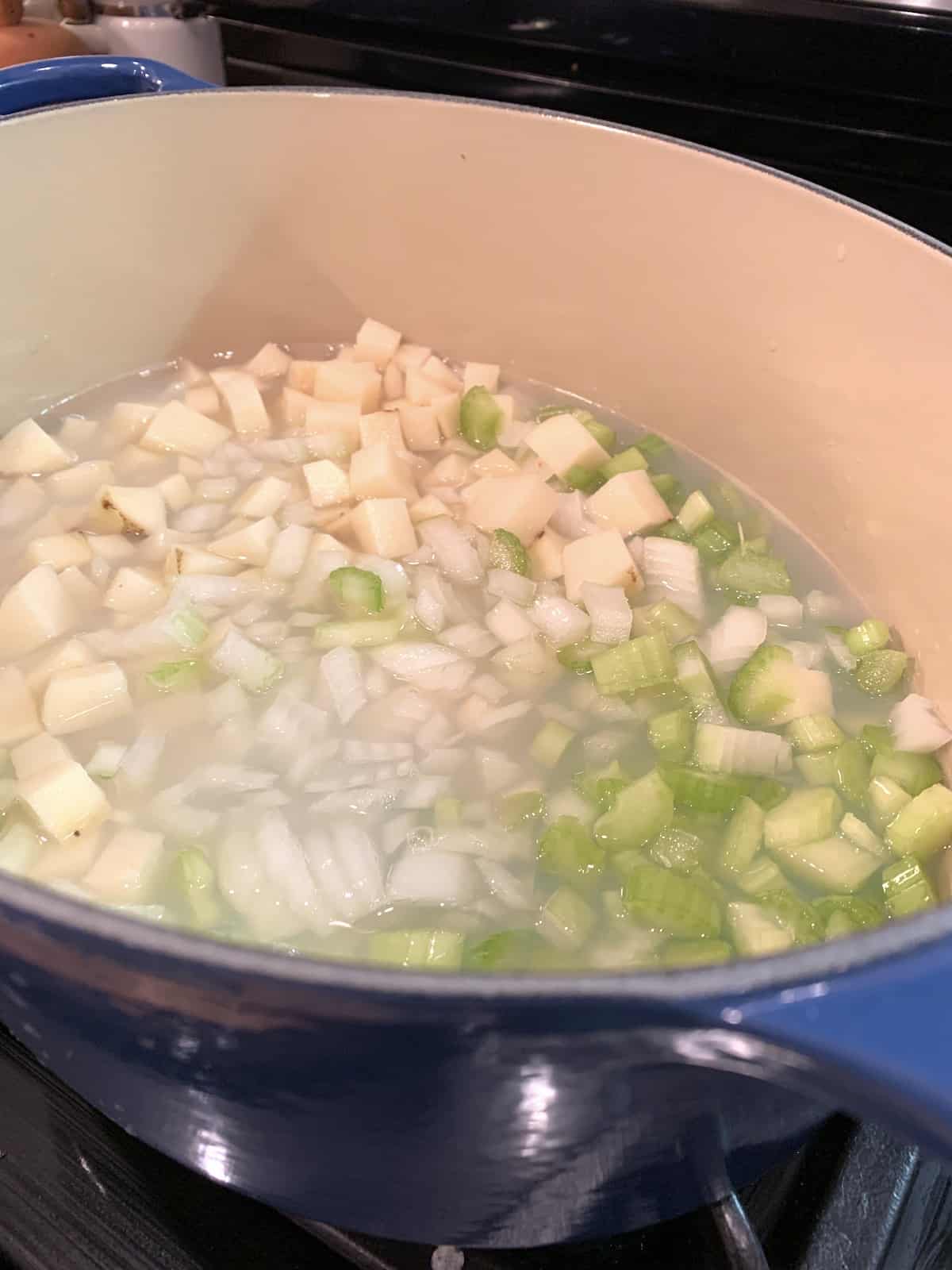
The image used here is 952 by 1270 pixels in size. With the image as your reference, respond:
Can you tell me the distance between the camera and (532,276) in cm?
134

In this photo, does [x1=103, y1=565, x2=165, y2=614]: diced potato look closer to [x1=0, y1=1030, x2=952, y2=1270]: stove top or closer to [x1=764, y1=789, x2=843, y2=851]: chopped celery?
[x1=0, y1=1030, x2=952, y2=1270]: stove top

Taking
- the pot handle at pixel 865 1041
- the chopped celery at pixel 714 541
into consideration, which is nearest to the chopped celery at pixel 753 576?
the chopped celery at pixel 714 541

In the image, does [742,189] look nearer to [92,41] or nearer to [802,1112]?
[802,1112]

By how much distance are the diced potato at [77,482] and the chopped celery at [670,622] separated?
26.5 inches

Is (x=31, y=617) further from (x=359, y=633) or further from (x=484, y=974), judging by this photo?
(x=484, y=974)

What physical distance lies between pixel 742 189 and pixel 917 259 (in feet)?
0.74

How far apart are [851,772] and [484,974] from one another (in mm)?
677

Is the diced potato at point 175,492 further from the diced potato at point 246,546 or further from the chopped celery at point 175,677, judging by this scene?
the chopped celery at point 175,677

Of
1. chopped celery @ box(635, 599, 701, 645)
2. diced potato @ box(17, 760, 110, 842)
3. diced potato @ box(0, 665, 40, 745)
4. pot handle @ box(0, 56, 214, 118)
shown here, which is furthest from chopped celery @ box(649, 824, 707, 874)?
pot handle @ box(0, 56, 214, 118)

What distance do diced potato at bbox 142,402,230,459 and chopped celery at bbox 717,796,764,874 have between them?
31.9 inches

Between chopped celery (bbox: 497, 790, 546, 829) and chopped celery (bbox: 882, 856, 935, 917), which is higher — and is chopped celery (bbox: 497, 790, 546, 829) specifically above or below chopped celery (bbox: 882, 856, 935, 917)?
above

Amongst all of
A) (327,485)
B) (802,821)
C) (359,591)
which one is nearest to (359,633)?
(359,591)

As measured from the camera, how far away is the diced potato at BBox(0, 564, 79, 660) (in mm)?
1072

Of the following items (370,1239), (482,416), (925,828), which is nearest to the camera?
(370,1239)
